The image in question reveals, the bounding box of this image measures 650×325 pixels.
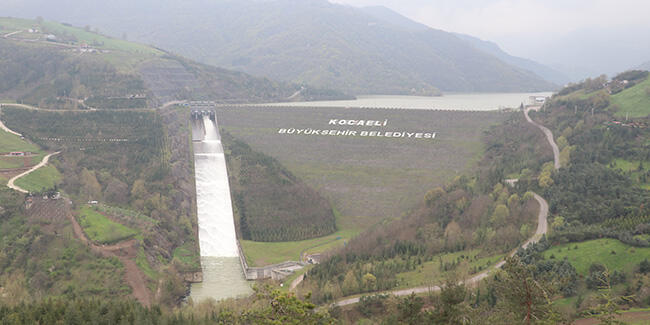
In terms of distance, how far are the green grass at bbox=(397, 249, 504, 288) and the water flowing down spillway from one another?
53.1ft

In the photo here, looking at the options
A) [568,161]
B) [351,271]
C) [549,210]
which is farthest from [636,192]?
[351,271]

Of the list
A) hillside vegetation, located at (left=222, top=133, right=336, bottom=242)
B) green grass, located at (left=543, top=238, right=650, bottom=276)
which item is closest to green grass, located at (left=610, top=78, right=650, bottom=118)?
green grass, located at (left=543, top=238, right=650, bottom=276)

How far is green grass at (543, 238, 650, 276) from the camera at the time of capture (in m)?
38.7

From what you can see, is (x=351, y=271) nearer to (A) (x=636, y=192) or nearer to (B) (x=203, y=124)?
(A) (x=636, y=192)

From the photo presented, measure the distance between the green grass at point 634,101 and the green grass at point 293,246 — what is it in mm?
39237

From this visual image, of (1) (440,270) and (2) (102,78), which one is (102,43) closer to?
(2) (102,78)

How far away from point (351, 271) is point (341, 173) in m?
36.0

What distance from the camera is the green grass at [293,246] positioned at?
5980 cm

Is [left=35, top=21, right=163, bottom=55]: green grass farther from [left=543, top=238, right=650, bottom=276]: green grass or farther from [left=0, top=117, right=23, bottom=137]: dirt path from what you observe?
[left=543, top=238, right=650, bottom=276]: green grass

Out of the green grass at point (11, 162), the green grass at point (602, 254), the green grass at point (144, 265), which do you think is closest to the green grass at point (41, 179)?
the green grass at point (11, 162)

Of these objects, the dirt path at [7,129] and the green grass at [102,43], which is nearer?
the dirt path at [7,129]

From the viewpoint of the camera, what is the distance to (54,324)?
3312cm

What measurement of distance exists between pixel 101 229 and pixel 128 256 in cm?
511

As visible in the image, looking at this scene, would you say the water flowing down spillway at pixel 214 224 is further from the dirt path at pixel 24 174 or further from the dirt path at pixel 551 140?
the dirt path at pixel 551 140
